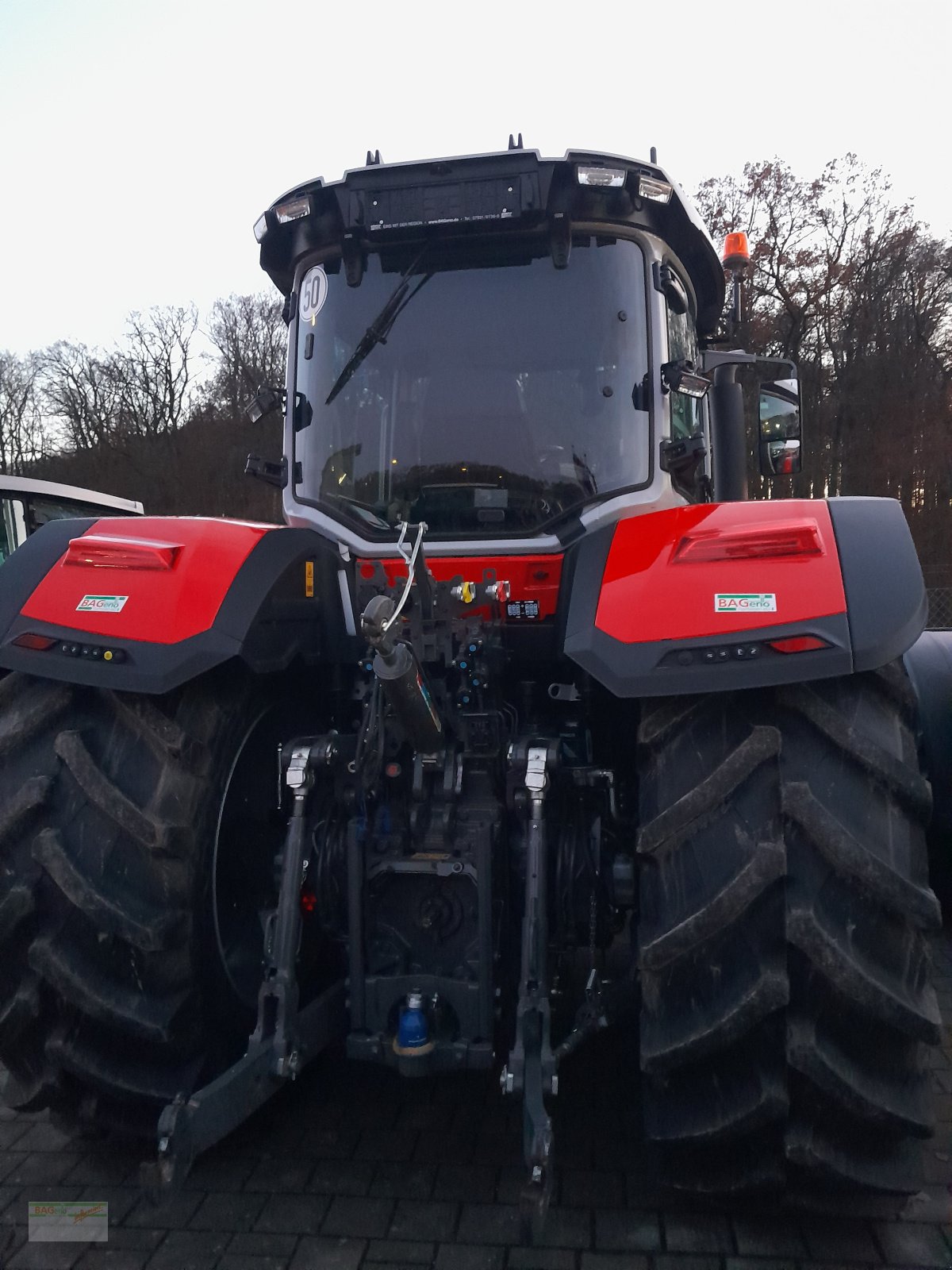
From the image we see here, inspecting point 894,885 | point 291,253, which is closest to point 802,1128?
point 894,885

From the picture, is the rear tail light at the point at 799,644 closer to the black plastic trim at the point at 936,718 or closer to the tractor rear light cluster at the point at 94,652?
the tractor rear light cluster at the point at 94,652

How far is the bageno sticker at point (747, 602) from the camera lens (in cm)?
207

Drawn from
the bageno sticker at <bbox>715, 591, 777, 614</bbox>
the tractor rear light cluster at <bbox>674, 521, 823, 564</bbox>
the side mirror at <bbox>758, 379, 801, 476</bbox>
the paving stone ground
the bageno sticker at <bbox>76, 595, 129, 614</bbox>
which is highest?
the side mirror at <bbox>758, 379, 801, 476</bbox>

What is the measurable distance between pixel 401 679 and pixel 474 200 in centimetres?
146

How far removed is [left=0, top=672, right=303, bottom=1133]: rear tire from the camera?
223 centimetres

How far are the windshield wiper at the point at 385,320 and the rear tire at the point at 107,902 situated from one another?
123cm

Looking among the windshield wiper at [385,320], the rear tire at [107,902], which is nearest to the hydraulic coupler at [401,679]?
the rear tire at [107,902]

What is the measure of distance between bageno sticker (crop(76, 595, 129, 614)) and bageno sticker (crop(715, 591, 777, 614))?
4.71 feet

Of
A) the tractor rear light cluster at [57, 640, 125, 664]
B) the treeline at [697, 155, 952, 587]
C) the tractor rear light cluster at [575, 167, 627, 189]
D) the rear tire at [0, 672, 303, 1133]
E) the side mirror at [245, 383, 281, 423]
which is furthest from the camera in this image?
the treeline at [697, 155, 952, 587]

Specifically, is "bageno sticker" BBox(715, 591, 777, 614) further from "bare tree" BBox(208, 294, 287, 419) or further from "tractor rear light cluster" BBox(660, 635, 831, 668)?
"bare tree" BBox(208, 294, 287, 419)

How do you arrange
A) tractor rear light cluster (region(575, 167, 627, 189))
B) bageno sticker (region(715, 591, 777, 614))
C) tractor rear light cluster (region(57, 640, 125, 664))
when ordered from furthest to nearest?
tractor rear light cluster (region(575, 167, 627, 189)) → tractor rear light cluster (region(57, 640, 125, 664)) → bageno sticker (region(715, 591, 777, 614))

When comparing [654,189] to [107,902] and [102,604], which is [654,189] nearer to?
[102,604]

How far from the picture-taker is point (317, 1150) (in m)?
2.57

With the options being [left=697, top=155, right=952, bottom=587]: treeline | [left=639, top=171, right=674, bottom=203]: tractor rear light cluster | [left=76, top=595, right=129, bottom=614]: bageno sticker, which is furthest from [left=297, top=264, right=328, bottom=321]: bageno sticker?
[left=697, top=155, right=952, bottom=587]: treeline
